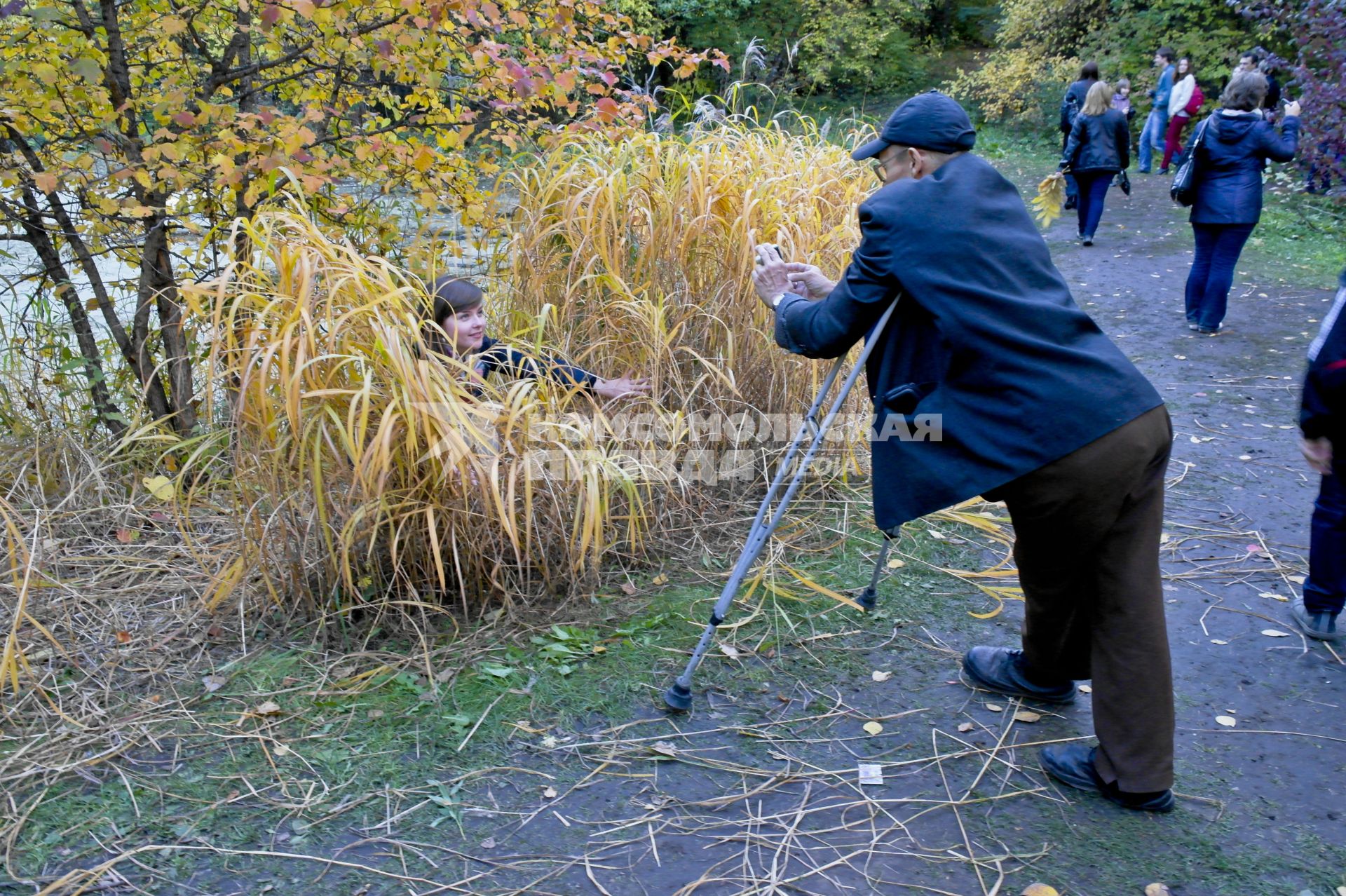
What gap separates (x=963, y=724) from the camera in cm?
304

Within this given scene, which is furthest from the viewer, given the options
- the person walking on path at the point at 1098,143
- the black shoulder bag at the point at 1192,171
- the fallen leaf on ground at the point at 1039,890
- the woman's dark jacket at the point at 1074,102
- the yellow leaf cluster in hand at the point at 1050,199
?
the woman's dark jacket at the point at 1074,102

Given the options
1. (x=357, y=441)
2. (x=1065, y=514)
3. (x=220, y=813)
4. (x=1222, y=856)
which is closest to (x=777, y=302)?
(x=1065, y=514)

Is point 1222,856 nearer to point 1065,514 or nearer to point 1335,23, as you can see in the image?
point 1065,514

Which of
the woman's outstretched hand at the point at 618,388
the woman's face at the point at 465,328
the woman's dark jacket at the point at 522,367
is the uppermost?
the woman's face at the point at 465,328

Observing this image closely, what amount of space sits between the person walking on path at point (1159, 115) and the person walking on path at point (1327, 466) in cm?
1357

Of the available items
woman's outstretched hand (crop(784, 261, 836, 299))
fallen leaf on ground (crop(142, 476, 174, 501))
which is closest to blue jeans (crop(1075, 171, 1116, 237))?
woman's outstretched hand (crop(784, 261, 836, 299))

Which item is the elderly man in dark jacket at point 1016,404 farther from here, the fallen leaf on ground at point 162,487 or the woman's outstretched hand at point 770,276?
the fallen leaf on ground at point 162,487

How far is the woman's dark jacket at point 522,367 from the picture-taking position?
3.65m

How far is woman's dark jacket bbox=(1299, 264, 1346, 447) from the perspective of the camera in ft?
9.91

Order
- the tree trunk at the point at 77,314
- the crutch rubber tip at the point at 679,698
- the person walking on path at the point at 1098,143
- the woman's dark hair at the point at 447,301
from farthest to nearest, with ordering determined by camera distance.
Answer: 1. the person walking on path at the point at 1098,143
2. the tree trunk at the point at 77,314
3. the woman's dark hair at the point at 447,301
4. the crutch rubber tip at the point at 679,698

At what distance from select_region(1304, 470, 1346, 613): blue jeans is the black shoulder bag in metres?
4.29

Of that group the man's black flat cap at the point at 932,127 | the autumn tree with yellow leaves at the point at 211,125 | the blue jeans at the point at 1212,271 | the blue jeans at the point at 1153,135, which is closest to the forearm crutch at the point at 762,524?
the man's black flat cap at the point at 932,127

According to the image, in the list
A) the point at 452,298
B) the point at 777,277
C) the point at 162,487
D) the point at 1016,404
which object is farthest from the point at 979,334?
the point at 162,487

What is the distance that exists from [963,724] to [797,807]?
0.70 meters
